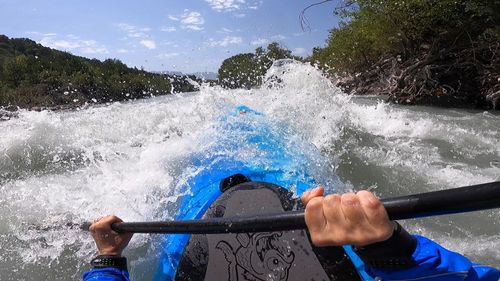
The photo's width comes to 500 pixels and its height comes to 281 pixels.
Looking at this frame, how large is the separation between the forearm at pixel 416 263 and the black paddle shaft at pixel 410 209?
17 centimetres

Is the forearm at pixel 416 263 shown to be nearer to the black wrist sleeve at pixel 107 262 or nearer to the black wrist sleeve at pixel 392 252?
the black wrist sleeve at pixel 392 252

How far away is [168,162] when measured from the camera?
4.09m

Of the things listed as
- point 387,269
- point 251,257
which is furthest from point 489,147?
point 387,269

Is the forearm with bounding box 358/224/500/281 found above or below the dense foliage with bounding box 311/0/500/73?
below

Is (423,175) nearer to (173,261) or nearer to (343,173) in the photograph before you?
(343,173)

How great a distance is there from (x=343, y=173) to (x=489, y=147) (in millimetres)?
2433

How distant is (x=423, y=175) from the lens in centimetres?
432

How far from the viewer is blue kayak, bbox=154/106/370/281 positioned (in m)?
1.60

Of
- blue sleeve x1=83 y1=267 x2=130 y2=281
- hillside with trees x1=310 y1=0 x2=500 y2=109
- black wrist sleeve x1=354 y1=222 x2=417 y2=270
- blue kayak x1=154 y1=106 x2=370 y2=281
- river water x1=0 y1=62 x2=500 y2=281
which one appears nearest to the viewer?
black wrist sleeve x1=354 y1=222 x2=417 y2=270

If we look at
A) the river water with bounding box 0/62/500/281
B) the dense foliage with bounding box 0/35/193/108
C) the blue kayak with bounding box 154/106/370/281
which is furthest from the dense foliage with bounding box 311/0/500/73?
the dense foliage with bounding box 0/35/193/108

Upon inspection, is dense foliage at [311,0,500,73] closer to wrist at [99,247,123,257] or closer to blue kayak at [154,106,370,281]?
blue kayak at [154,106,370,281]

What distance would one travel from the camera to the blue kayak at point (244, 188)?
1602 millimetres

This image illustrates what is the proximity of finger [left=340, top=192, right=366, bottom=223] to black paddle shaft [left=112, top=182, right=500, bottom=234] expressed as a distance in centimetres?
5

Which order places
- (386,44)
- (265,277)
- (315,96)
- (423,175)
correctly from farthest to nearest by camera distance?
(386,44), (315,96), (423,175), (265,277)
